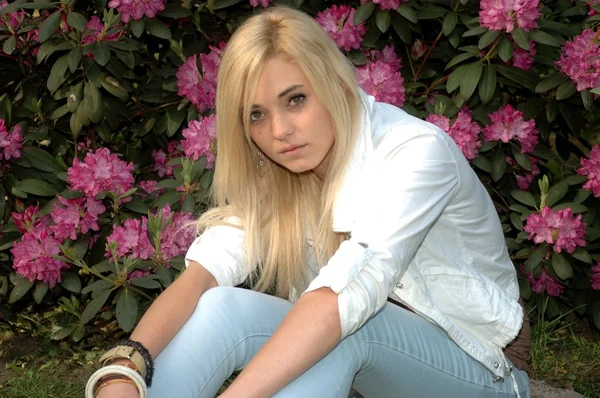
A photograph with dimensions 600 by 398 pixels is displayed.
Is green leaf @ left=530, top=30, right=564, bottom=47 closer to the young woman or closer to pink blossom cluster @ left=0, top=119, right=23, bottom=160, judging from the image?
the young woman

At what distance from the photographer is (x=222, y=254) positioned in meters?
2.55

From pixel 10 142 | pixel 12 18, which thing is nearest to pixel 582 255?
pixel 10 142

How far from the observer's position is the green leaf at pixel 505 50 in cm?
319

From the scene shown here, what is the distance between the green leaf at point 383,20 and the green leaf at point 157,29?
0.73 metres

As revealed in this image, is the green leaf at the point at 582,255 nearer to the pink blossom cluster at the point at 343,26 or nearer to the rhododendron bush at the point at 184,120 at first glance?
the rhododendron bush at the point at 184,120

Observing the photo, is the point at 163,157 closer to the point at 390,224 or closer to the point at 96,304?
the point at 96,304

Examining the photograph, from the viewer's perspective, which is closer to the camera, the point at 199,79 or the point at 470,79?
the point at 470,79

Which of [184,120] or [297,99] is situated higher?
[297,99]

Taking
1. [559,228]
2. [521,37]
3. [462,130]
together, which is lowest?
[559,228]

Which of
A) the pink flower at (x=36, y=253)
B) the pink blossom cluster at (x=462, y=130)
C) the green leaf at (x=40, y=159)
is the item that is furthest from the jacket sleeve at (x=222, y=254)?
the green leaf at (x=40, y=159)

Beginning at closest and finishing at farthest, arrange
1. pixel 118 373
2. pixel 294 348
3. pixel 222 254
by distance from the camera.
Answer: pixel 294 348
pixel 118 373
pixel 222 254

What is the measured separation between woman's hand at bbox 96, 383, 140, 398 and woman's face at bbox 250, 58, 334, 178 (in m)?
0.70

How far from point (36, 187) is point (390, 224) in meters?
1.65

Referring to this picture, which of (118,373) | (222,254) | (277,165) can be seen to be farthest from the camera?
(277,165)
